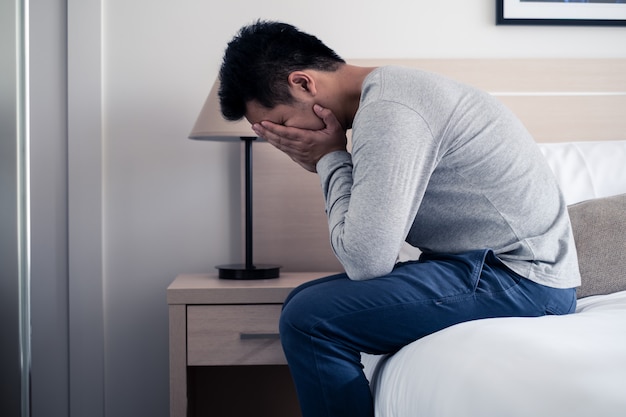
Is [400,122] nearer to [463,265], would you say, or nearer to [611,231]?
[463,265]

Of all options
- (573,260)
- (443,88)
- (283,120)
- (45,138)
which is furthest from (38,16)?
(573,260)

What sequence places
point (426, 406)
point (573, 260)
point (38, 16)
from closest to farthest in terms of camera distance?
point (426, 406) < point (573, 260) < point (38, 16)

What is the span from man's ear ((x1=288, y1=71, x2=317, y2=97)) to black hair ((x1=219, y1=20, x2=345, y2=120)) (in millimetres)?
11

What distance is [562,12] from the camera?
223cm

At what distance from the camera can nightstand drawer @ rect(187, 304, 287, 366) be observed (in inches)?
67.6

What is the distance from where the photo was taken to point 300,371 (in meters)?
1.16

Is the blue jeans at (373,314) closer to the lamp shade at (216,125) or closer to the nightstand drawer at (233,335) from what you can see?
the nightstand drawer at (233,335)

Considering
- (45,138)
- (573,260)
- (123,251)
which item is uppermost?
(45,138)

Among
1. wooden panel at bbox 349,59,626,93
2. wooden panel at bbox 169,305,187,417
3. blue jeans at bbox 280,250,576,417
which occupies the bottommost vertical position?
wooden panel at bbox 169,305,187,417

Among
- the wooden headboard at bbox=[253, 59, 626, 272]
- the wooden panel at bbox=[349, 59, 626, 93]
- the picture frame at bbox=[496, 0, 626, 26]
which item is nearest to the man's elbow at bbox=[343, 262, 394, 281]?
the wooden headboard at bbox=[253, 59, 626, 272]

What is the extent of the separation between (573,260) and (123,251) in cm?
138

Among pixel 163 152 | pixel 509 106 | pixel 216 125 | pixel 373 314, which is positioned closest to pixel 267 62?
pixel 373 314

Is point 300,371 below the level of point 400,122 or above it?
below

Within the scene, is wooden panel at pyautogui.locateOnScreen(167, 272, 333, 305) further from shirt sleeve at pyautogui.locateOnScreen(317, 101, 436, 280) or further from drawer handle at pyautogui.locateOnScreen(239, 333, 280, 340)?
shirt sleeve at pyautogui.locateOnScreen(317, 101, 436, 280)
